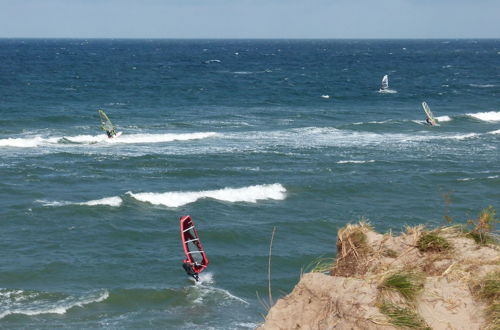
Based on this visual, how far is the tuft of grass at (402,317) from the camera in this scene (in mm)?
6566

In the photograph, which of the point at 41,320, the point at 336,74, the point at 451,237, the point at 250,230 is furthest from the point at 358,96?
the point at 451,237

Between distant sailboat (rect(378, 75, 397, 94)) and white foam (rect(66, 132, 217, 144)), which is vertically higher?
distant sailboat (rect(378, 75, 397, 94))

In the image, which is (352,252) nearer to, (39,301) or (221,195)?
(39,301)

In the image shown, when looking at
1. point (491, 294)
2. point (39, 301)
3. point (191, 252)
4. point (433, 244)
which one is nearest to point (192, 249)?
point (191, 252)

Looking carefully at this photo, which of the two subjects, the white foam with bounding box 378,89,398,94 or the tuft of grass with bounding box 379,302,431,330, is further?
the white foam with bounding box 378,89,398,94

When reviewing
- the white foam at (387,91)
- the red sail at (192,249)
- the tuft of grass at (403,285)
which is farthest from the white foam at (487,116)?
the tuft of grass at (403,285)

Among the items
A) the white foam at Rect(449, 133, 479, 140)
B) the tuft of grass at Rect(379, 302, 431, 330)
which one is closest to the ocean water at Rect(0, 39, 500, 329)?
the white foam at Rect(449, 133, 479, 140)

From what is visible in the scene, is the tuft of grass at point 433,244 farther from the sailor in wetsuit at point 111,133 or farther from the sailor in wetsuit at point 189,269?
the sailor in wetsuit at point 111,133

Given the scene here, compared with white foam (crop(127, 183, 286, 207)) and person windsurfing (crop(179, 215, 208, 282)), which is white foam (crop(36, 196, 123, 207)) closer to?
white foam (crop(127, 183, 286, 207))

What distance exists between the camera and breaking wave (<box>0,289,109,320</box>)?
63.7ft

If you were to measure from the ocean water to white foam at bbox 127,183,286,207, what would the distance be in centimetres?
9

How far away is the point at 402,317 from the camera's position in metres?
6.58

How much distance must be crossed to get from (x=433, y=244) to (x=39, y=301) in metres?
15.0

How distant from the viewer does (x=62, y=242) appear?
2561 cm
